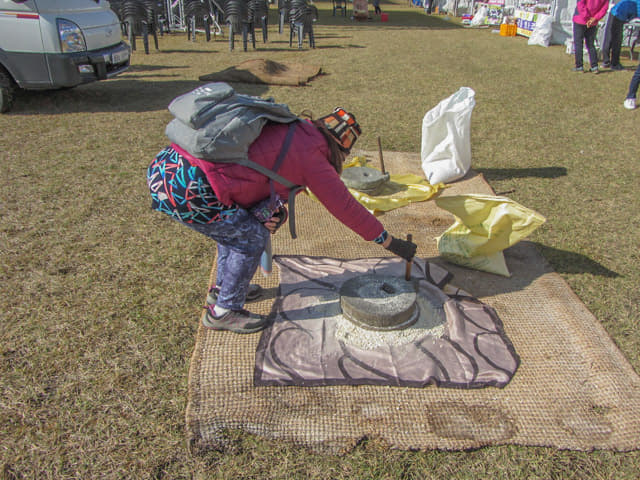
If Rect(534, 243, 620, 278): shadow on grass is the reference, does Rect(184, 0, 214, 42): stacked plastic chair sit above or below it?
above

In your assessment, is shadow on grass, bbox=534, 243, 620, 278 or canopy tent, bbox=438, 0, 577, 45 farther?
canopy tent, bbox=438, 0, 577, 45

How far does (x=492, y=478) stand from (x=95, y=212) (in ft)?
10.9

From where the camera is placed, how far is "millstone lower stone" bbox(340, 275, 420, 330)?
248 cm

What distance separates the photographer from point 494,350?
8.11ft

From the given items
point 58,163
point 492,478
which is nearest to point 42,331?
point 492,478

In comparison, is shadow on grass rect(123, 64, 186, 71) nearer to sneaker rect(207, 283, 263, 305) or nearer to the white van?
the white van

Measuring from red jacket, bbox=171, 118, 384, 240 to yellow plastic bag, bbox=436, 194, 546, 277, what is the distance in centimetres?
129

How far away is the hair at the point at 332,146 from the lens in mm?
2037

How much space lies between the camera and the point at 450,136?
4.44 meters

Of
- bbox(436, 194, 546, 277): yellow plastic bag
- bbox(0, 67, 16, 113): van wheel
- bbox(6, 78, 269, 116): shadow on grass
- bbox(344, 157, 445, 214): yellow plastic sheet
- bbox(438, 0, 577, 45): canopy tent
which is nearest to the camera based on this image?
bbox(436, 194, 546, 277): yellow plastic bag

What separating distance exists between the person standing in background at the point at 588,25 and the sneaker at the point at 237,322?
9.39 meters

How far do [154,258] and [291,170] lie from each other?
1.63 m

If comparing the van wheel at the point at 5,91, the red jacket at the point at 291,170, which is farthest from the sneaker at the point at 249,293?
the van wheel at the point at 5,91

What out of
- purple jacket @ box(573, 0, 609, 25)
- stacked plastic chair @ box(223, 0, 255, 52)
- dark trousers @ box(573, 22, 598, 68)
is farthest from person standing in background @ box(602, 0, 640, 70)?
stacked plastic chair @ box(223, 0, 255, 52)
